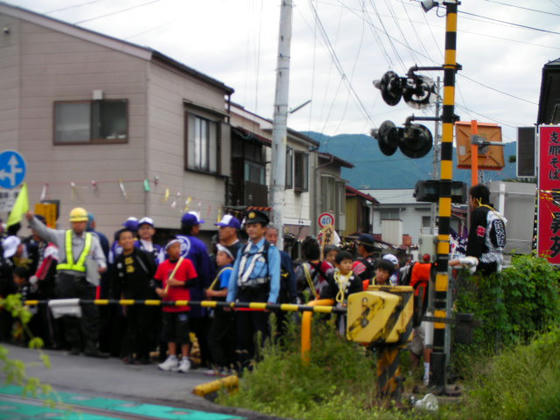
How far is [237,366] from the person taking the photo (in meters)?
8.87

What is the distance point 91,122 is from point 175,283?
11364mm

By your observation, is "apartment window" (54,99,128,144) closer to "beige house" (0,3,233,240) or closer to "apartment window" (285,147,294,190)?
"beige house" (0,3,233,240)

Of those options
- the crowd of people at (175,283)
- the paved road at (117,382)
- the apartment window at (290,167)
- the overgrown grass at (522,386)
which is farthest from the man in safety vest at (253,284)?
the apartment window at (290,167)

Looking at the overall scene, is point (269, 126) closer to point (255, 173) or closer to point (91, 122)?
point (255, 173)

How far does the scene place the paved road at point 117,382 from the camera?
693 centimetres

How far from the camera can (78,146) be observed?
19266 mm

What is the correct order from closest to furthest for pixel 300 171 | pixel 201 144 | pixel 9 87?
pixel 9 87
pixel 201 144
pixel 300 171

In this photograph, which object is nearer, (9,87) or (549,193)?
(549,193)

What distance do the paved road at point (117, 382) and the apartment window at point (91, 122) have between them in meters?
10.6

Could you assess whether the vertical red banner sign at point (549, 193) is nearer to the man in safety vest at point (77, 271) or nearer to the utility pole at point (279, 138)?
the utility pole at point (279, 138)

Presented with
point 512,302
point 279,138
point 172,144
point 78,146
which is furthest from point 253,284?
point 172,144

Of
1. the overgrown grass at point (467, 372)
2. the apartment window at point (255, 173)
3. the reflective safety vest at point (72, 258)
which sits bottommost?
the overgrown grass at point (467, 372)

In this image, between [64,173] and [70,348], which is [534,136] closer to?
[70,348]

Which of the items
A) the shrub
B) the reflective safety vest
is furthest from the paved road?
the shrub
